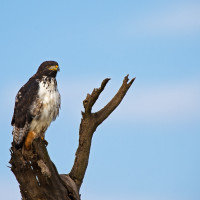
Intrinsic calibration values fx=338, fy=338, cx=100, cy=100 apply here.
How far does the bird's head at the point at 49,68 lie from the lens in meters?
7.61

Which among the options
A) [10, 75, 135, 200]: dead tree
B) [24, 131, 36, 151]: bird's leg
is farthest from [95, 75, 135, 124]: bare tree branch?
[24, 131, 36, 151]: bird's leg

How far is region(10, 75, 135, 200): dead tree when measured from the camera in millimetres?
6508

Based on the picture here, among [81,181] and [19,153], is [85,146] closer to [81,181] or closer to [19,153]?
[81,181]

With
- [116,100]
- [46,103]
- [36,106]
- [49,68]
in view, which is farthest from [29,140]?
[116,100]

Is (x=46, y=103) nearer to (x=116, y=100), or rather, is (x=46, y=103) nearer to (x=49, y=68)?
(x=49, y=68)

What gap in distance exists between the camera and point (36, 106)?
24.1 ft

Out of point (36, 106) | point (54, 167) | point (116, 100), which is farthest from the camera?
point (116, 100)

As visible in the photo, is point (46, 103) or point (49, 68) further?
point (49, 68)

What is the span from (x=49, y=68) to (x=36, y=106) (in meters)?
0.93

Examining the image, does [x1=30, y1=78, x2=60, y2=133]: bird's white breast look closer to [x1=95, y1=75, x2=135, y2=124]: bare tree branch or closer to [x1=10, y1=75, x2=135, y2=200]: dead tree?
[x1=10, y1=75, x2=135, y2=200]: dead tree

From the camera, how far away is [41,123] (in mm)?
7508

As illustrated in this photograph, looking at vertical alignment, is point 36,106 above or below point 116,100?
below

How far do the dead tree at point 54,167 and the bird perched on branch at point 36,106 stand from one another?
0.73 metres

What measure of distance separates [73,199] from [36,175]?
1151mm
